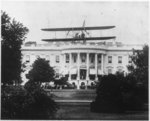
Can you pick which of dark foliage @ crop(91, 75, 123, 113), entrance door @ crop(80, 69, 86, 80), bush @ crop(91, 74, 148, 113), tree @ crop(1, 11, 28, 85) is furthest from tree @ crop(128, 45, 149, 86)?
entrance door @ crop(80, 69, 86, 80)

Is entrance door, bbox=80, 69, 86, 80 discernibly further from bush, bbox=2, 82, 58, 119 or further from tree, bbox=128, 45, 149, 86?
bush, bbox=2, 82, 58, 119

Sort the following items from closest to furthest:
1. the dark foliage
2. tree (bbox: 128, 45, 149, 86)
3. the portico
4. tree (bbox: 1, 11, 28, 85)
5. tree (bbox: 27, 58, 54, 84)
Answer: the dark foliage → tree (bbox: 1, 11, 28, 85) → tree (bbox: 128, 45, 149, 86) → tree (bbox: 27, 58, 54, 84) → the portico

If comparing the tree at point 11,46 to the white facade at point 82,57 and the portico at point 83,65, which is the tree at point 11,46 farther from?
the portico at point 83,65

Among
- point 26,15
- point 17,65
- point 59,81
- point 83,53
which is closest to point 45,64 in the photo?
point 59,81

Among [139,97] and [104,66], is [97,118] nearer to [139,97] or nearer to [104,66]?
[139,97]

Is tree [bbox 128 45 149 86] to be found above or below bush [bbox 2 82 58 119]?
above

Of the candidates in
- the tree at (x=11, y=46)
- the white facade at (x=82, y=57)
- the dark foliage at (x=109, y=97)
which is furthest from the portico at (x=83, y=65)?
the dark foliage at (x=109, y=97)
